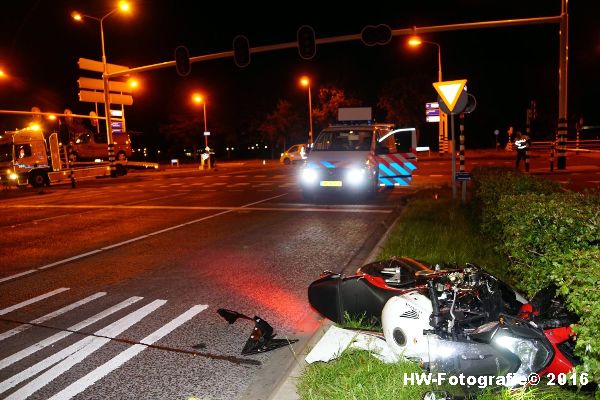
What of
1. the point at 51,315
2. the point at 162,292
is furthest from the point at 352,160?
the point at 51,315

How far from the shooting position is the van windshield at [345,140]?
15187 mm

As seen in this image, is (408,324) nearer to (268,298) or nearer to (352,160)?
(268,298)

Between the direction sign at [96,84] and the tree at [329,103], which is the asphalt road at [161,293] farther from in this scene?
the tree at [329,103]

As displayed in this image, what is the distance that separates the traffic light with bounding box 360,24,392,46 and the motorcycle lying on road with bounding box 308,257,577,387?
16.0 meters

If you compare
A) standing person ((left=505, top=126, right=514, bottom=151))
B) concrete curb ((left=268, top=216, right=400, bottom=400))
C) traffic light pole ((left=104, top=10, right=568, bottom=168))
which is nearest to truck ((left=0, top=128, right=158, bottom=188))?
traffic light pole ((left=104, top=10, right=568, bottom=168))

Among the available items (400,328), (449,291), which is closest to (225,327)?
(400,328)

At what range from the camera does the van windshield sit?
15187 mm

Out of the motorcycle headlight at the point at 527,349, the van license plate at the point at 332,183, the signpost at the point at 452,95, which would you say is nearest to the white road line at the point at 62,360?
the motorcycle headlight at the point at 527,349

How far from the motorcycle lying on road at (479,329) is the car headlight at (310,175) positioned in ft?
35.9

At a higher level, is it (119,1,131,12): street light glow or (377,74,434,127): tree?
(119,1,131,12): street light glow

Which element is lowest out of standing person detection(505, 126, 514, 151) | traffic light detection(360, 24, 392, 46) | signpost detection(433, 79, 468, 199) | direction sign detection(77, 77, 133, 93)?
standing person detection(505, 126, 514, 151)

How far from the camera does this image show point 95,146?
36.8 m

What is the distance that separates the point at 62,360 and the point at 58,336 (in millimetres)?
644

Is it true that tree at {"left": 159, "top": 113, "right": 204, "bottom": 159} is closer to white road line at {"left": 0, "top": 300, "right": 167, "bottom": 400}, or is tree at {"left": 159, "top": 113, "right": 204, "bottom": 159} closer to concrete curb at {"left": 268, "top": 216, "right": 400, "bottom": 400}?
white road line at {"left": 0, "top": 300, "right": 167, "bottom": 400}
